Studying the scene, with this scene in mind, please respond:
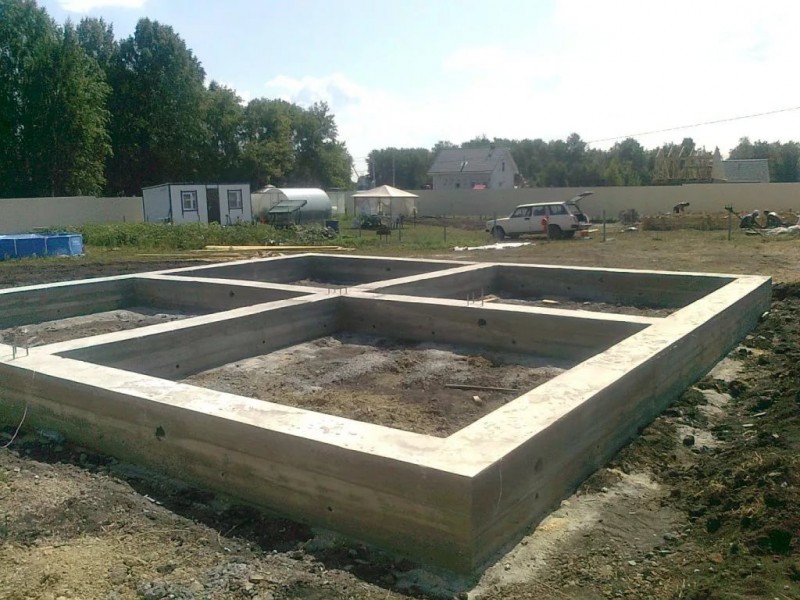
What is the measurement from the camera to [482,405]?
6523 mm

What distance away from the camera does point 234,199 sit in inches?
1355

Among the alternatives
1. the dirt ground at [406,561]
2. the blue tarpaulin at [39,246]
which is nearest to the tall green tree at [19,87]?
the blue tarpaulin at [39,246]

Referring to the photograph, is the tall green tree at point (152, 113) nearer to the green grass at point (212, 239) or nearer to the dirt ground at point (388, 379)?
the green grass at point (212, 239)

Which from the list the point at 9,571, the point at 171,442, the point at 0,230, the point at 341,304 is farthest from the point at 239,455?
the point at 0,230

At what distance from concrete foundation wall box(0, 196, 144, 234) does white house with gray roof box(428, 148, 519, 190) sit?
34875mm

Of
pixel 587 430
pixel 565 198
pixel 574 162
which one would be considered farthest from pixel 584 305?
pixel 574 162

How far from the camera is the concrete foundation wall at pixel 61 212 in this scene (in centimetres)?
3048

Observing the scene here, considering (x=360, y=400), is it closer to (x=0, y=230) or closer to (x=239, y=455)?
(x=239, y=455)

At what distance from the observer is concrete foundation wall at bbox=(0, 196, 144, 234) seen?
30484 mm

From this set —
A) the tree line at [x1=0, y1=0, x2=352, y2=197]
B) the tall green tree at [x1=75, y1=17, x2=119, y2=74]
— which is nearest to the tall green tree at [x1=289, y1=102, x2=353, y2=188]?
the tree line at [x1=0, y1=0, x2=352, y2=197]

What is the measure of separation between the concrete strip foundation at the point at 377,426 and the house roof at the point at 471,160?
Result: 184 feet

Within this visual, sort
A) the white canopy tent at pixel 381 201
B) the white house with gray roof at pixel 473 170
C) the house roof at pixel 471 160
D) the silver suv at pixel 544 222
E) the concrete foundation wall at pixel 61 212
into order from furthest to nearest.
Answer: the house roof at pixel 471 160 → the white house with gray roof at pixel 473 170 → the white canopy tent at pixel 381 201 → the concrete foundation wall at pixel 61 212 → the silver suv at pixel 544 222

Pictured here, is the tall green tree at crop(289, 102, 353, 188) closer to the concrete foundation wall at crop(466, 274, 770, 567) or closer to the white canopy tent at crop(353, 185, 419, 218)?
the white canopy tent at crop(353, 185, 419, 218)

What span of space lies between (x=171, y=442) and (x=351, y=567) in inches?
69.6
